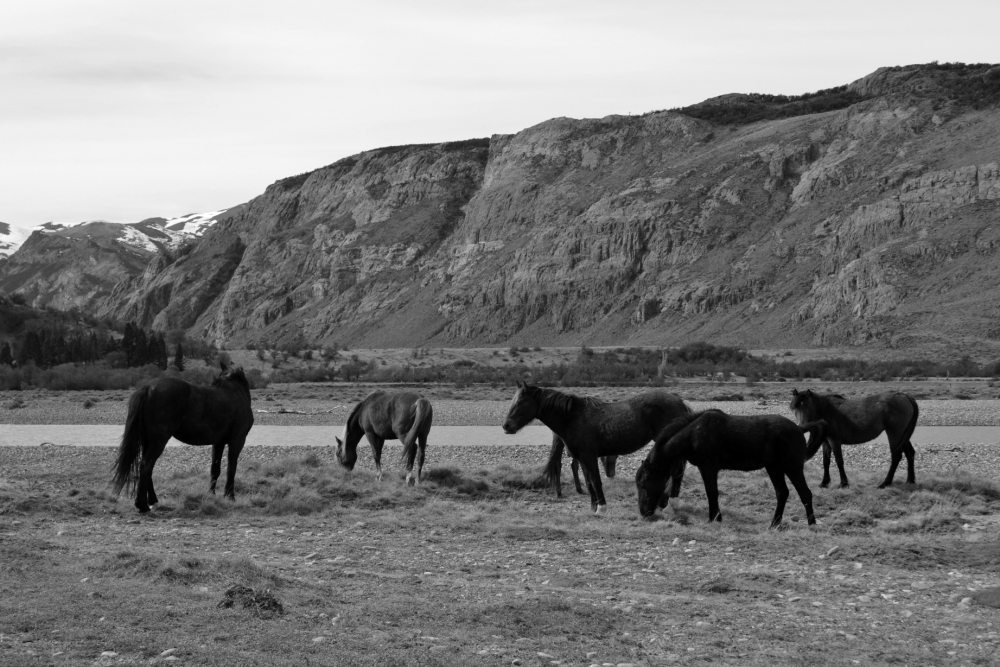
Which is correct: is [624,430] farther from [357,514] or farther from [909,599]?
[909,599]

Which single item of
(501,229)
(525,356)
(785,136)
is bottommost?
(525,356)

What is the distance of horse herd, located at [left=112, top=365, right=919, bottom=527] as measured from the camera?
1337 cm

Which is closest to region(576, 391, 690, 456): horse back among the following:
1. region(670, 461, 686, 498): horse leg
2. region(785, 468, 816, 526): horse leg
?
region(670, 461, 686, 498): horse leg

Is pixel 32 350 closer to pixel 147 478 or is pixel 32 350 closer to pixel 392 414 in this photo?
pixel 392 414

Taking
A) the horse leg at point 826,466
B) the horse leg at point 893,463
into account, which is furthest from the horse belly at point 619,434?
the horse leg at point 893,463

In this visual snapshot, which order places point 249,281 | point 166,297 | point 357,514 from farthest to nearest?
point 166,297, point 249,281, point 357,514

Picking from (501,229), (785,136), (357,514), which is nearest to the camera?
(357,514)

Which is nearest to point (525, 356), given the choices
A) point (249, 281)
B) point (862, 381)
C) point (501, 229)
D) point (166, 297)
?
point (862, 381)

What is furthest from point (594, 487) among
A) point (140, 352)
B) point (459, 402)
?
point (140, 352)

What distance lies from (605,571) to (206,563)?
383cm

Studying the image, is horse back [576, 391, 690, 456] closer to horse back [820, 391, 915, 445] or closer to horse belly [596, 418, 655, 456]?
horse belly [596, 418, 655, 456]

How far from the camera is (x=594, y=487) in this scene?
1464 cm

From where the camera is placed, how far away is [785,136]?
395 feet

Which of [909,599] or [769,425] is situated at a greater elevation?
[769,425]
